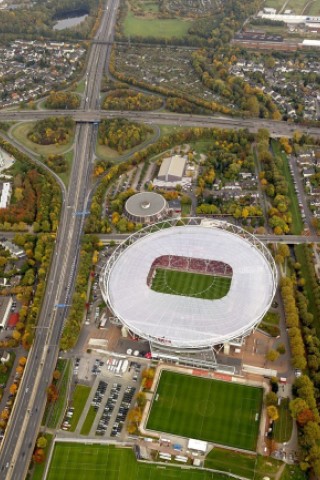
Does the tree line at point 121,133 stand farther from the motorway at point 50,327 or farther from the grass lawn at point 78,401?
the grass lawn at point 78,401

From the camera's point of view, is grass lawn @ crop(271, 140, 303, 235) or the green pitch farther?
grass lawn @ crop(271, 140, 303, 235)

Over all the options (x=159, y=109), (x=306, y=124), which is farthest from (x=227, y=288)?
(x=159, y=109)

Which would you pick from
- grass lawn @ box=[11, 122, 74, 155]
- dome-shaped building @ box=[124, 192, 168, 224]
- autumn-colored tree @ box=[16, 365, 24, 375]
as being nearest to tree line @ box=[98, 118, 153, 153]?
grass lawn @ box=[11, 122, 74, 155]

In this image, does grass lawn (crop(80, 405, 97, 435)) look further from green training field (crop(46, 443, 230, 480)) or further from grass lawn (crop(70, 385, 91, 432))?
green training field (crop(46, 443, 230, 480))

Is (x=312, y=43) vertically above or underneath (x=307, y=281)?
above

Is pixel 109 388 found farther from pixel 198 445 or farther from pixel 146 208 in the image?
pixel 146 208

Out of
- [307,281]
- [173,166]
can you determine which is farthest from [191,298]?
[173,166]
